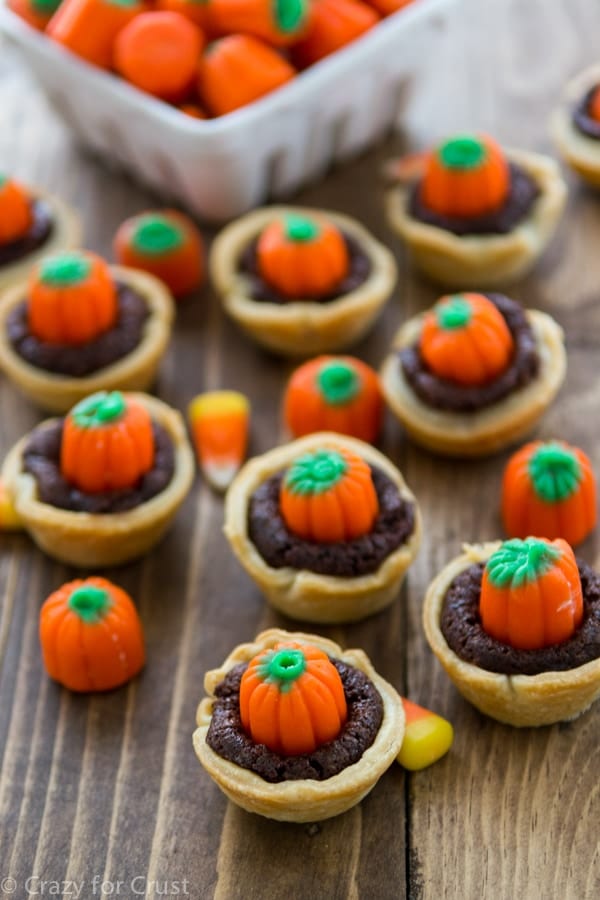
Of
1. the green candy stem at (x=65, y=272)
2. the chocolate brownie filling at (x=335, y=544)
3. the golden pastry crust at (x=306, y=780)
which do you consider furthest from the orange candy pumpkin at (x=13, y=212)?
the golden pastry crust at (x=306, y=780)

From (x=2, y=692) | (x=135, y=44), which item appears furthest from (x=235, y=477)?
(x=135, y=44)

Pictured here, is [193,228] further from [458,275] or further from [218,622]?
[218,622]

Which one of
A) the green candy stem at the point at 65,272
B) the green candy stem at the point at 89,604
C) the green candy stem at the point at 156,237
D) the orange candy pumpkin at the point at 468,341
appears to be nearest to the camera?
the green candy stem at the point at 89,604

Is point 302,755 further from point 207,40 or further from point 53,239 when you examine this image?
point 207,40

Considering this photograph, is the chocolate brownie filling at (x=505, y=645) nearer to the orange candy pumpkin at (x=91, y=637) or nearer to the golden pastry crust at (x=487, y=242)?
the orange candy pumpkin at (x=91, y=637)

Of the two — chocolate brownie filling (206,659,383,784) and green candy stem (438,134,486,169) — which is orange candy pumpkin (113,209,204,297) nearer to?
green candy stem (438,134,486,169)

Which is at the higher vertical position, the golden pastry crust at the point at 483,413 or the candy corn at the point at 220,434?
the candy corn at the point at 220,434

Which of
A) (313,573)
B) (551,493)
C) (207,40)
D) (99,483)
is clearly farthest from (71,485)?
(207,40)
